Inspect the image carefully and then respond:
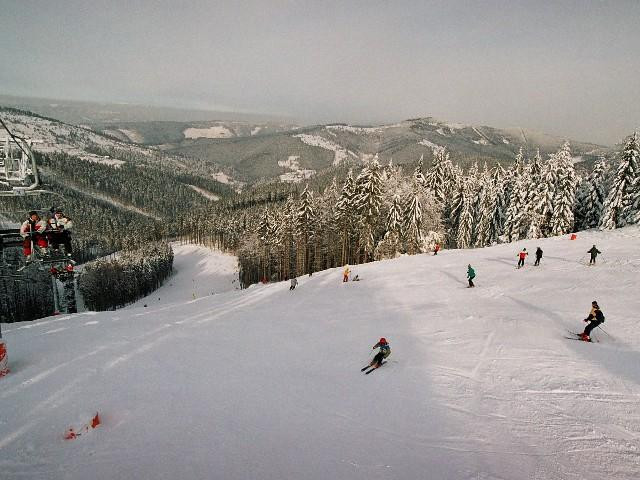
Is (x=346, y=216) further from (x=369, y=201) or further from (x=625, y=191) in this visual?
(x=625, y=191)

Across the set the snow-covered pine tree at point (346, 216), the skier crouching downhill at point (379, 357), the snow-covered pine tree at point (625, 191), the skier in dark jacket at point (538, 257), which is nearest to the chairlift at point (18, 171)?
the skier crouching downhill at point (379, 357)

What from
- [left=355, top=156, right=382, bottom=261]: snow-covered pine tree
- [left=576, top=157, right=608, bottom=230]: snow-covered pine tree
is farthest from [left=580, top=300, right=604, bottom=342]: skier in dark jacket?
[left=576, top=157, right=608, bottom=230]: snow-covered pine tree

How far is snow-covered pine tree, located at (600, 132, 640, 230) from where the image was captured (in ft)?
114

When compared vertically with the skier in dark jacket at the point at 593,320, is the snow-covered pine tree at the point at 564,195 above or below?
above

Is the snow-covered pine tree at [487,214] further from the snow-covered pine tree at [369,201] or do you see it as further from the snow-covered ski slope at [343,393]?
the snow-covered ski slope at [343,393]

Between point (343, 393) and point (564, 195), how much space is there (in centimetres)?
4238

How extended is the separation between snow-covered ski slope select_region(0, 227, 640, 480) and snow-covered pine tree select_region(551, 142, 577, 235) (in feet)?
77.6

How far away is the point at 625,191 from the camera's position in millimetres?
35156

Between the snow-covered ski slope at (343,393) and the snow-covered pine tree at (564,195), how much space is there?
23.7 m

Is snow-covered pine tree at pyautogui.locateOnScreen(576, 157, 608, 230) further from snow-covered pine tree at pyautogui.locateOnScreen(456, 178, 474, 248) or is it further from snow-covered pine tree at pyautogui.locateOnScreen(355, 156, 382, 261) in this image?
snow-covered pine tree at pyautogui.locateOnScreen(355, 156, 382, 261)

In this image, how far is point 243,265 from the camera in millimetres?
80062

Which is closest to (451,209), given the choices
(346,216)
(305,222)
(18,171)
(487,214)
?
(487,214)

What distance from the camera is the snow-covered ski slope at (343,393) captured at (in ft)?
22.8

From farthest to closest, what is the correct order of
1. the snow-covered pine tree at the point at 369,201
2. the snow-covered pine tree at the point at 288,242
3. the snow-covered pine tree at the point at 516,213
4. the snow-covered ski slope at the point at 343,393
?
1. the snow-covered pine tree at the point at 288,242
2. the snow-covered pine tree at the point at 516,213
3. the snow-covered pine tree at the point at 369,201
4. the snow-covered ski slope at the point at 343,393
